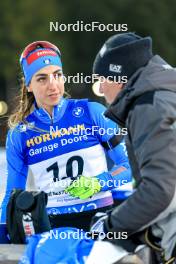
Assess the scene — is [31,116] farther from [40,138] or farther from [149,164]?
[149,164]

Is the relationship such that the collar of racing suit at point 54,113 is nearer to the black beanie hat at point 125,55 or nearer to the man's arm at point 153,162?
the black beanie hat at point 125,55

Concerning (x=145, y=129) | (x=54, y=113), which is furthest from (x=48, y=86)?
(x=145, y=129)

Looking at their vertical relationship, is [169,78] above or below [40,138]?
above

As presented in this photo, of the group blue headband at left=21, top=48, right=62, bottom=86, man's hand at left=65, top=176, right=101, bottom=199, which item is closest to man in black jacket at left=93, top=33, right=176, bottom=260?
man's hand at left=65, top=176, right=101, bottom=199

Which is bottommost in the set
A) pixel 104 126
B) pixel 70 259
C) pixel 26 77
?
pixel 70 259

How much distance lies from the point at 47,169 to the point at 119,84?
1446mm

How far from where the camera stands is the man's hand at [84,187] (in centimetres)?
363

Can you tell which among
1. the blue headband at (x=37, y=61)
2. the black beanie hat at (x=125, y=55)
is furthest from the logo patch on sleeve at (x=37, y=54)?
the black beanie hat at (x=125, y=55)

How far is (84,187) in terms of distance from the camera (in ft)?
12.0

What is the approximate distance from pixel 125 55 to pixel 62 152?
4.75 feet

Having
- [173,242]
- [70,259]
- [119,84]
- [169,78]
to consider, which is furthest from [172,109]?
[70,259]

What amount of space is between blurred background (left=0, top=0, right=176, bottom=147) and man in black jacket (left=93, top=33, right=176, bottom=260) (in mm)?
11591

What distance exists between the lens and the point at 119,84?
2.46 metres

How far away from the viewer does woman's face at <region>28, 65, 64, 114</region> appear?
12.4 feet
